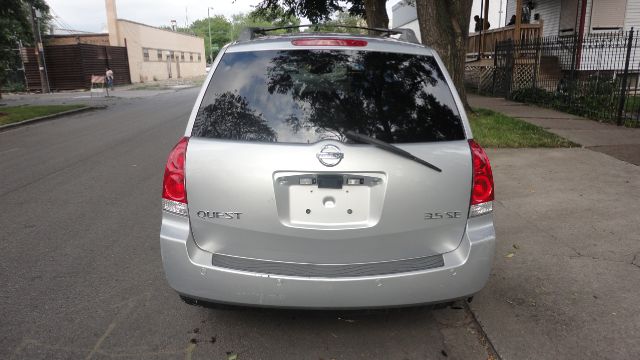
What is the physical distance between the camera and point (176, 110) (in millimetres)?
18641

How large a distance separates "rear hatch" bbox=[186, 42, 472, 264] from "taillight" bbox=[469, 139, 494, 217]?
59 mm

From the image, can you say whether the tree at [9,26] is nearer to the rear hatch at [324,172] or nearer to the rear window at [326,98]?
the rear window at [326,98]

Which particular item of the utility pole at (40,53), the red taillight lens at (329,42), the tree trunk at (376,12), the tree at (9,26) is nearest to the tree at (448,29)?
the tree trunk at (376,12)

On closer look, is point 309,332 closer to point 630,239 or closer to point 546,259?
point 546,259

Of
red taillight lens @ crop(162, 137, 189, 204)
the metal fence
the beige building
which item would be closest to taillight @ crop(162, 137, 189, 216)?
red taillight lens @ crop(162, 137, 189, 204)

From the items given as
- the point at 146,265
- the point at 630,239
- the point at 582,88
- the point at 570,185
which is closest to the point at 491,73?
the point at 582,88

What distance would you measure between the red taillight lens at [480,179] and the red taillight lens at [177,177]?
5.28ft

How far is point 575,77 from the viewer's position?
14.1 meters

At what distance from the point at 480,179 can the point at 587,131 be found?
8.89m

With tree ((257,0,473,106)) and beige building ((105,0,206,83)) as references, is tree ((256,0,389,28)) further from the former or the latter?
beige building ((105,0,206,83))

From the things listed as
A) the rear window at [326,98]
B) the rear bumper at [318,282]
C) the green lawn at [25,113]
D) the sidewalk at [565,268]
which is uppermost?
the rear window at [326,98]

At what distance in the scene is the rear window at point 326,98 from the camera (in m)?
2.81

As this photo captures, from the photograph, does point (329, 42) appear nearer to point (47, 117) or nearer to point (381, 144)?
point (381, 144)

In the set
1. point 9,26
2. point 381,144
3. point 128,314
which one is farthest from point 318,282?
point 9,26
